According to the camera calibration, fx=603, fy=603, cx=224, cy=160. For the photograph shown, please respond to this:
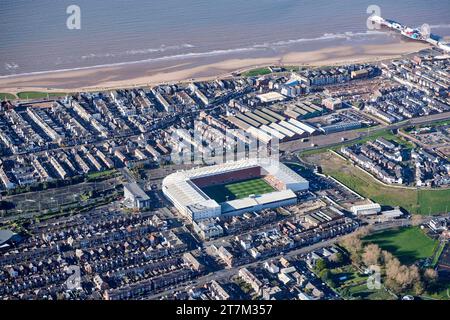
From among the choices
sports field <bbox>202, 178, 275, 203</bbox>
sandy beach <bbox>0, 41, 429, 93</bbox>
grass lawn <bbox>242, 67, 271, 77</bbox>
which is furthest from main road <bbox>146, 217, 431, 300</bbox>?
sandy beach <bbox>0, 41, 429, 93</bbox>

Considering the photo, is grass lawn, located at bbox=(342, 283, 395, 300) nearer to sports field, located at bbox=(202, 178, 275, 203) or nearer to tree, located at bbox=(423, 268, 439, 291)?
tree, located at bbox=(423, 268, 439, 291)

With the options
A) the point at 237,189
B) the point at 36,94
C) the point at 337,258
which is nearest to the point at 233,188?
the point at 237,189

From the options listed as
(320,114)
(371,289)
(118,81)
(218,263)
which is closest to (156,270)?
(218,263)

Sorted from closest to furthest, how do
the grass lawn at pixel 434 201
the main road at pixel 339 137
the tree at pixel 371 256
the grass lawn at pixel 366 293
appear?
the grass lawn at pixel 366 293
the tree at pixel 371 256
the grass lawn at pixel 434 201
the main road at pixel 339 137

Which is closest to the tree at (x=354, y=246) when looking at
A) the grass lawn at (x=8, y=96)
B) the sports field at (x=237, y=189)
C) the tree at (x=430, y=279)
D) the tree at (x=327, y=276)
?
the tree at (x=327, y=276)

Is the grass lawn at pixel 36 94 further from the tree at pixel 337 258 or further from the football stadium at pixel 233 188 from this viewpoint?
the tree at pixel 337 258
